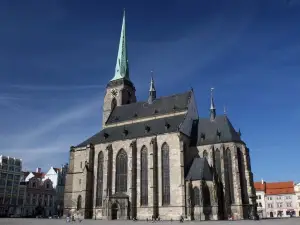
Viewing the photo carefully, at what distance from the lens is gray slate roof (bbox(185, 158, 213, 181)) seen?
135 feet

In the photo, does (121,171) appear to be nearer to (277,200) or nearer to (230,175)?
(230,175)

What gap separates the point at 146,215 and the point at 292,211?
46268 mm

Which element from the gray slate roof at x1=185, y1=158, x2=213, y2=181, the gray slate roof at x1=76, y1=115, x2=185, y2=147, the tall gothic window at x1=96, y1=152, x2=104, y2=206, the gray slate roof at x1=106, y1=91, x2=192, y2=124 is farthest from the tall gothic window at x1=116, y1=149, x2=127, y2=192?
the gray slate roof at x1=185, y1=158, x2=213, y2=181

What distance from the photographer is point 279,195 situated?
3009 inches

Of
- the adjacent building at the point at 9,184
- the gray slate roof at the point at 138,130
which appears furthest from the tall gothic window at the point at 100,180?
the adjacent building at the point at 9,184

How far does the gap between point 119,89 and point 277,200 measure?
47231 mm

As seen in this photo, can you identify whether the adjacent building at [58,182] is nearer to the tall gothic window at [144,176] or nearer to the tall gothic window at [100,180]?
the tall gothic window at [100,180]

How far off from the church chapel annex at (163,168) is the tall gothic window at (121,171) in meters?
0.15

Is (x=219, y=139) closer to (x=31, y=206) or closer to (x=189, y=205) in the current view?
(x=189, y=205)

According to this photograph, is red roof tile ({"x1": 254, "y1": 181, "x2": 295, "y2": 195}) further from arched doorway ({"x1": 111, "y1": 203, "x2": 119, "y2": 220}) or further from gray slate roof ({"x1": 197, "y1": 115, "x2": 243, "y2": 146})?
arched doorway ({"x1": 111, "y1": 203, "x2": 119, "y2": 220})

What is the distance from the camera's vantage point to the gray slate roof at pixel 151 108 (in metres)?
51.0

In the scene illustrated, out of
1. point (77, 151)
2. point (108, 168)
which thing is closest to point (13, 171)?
point (77, 151)

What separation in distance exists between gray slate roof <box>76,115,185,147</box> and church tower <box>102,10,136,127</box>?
566cm

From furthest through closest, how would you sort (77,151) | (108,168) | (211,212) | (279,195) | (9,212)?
(279,195) < (9,212) < (77,151) < (108,168) < (211,212)
